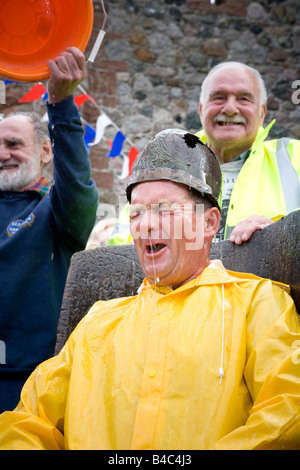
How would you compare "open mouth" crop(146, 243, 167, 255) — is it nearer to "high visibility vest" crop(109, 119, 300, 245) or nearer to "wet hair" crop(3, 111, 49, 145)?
"high visibility vest" crop(109, 119, 300, 245)

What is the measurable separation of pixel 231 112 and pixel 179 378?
202 centimetres

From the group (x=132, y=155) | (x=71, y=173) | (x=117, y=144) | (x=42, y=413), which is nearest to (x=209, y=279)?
(x=42, y=413)

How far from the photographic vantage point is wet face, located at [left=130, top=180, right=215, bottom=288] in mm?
2232

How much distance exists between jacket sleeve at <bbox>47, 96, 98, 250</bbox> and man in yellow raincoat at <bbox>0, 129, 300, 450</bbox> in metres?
0.77

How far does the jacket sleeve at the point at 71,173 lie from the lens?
3.09 metres

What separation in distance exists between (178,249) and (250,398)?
58 centimetres

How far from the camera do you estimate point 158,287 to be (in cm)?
229

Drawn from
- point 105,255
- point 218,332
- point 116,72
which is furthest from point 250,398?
point 116,72

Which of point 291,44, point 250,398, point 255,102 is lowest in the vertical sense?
point 250,398

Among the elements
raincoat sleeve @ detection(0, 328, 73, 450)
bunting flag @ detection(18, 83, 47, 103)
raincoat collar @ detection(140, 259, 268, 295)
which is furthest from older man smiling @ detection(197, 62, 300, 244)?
bunting flag @ detection(18, 83, 47, 103)

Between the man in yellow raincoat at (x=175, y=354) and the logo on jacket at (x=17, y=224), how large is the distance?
3.41 feet
